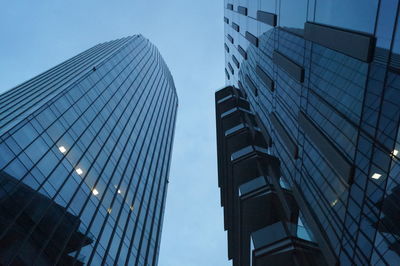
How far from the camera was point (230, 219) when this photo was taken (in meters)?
36.3

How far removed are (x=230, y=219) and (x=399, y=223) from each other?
85.7 ft

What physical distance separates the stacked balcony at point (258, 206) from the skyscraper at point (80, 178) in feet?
42.4

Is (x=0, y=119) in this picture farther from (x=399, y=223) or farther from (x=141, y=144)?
(x=399, y=223)

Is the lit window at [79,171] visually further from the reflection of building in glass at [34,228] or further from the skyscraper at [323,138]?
the skyscraper at [323,138]

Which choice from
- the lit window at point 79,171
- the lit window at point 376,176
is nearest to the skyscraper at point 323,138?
the lit window at point 376,176

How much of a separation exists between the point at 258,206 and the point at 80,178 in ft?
62.2

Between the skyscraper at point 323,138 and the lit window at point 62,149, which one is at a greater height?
the lit window at point 62,149

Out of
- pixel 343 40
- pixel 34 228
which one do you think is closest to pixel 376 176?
pixel 343 40

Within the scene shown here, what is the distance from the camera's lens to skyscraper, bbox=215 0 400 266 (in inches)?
465

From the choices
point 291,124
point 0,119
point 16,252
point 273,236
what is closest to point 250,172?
point 291,124

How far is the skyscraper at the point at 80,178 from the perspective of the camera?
24.3 m

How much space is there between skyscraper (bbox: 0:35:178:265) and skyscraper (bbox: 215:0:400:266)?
1373 cm

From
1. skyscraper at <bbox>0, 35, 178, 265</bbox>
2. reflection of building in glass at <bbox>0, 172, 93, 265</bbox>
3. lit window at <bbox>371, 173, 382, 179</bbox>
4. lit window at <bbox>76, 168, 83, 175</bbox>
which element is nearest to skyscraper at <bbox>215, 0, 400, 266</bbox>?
lit window at <bbox>371, 173, 382, 179</bbox>

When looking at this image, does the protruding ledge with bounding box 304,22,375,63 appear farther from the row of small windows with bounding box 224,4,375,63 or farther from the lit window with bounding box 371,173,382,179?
the lit window with bounding box 371,173,382,179
